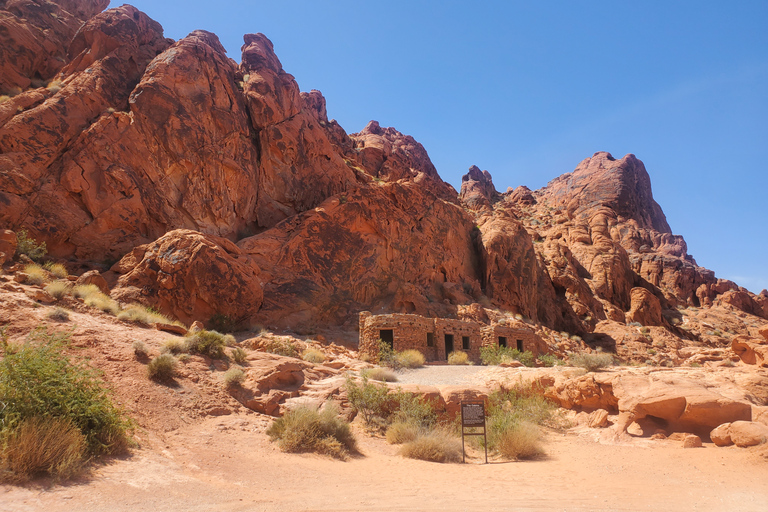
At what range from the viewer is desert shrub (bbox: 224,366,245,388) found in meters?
9.98

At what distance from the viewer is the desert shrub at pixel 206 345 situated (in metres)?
10.9

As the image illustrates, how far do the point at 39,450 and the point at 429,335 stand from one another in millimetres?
16543

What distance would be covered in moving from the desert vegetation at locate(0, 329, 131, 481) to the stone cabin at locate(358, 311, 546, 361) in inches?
494

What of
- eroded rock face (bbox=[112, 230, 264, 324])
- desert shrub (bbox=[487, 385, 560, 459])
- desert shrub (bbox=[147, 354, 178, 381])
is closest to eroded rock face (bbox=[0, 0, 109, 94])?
eroded rock face (bbox=[112, 230, 264, 324])

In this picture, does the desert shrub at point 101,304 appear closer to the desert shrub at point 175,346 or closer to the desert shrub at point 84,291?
the desert shrub at point 84,291

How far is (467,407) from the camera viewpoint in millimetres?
8742

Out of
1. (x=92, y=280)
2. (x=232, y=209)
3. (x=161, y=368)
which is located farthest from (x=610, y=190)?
(x=161, y=368)

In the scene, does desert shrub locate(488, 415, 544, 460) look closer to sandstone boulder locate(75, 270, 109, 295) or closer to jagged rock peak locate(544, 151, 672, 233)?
sandstone boulder locate(75, 270, 109, 295)

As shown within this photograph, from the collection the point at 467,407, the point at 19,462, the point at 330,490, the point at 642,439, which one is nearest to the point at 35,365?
the point at 19,462

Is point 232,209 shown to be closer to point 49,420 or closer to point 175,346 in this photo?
point 175,346

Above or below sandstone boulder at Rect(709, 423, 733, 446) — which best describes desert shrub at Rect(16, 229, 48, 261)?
above

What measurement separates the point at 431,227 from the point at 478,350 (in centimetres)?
1537

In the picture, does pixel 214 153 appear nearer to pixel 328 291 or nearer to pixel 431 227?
pixel 328 291

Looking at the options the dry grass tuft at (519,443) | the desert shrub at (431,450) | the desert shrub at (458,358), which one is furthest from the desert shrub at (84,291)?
the desert shrub at (458,358)
